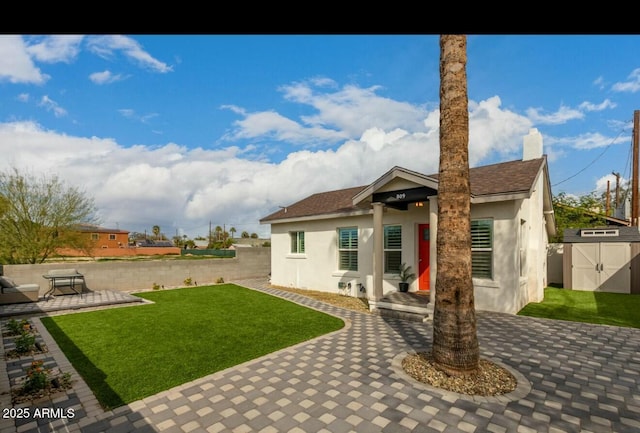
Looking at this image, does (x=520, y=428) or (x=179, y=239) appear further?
(x=179, y=239)

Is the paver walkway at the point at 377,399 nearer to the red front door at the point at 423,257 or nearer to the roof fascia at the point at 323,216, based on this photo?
the red front door at the point at 423,257

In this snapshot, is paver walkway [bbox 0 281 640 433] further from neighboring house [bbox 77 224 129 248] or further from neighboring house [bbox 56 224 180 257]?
neighboring house [bbox 77 224 129 248]


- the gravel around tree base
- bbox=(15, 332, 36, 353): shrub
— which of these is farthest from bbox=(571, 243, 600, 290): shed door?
bbox=(15, 332, 36, 353): shrub

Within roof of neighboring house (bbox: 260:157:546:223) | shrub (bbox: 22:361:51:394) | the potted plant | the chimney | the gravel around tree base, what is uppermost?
the chimney

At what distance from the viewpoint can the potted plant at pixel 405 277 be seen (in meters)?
11.3

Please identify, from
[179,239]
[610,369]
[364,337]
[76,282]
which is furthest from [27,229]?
[179,239]

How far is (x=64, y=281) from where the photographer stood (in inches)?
500

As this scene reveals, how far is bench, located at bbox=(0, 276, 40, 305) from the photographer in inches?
422

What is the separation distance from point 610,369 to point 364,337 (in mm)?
4477

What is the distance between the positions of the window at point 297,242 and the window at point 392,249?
16.0 feet

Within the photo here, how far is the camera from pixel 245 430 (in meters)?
3.89

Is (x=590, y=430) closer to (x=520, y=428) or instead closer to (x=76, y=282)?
(x=520, y=428)

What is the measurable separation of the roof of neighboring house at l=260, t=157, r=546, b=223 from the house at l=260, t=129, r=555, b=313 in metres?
0.03

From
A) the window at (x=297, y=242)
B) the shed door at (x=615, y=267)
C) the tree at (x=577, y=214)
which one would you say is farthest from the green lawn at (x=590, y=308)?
the window at (x=297, y=242)
